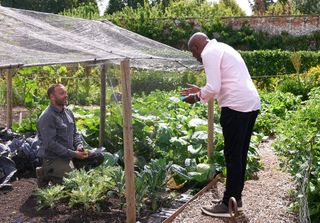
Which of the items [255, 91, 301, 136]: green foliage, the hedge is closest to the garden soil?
[255, 91, 301, 136]: green foliage

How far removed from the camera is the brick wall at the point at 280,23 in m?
21.0

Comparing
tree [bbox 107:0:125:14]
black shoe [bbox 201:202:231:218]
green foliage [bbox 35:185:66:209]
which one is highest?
tree [bbox 107:0:125:14]

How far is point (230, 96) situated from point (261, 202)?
132 centimetres

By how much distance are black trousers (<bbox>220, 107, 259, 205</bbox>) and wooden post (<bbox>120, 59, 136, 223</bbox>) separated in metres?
0.91

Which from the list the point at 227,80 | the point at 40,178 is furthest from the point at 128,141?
the point at 40,178

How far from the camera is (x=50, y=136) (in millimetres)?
5402

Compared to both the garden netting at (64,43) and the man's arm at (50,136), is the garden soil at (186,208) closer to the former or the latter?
the man's arm at (50,136)

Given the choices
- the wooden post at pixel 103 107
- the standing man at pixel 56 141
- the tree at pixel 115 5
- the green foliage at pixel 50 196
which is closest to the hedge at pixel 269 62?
the wooden post at pixel 103 107

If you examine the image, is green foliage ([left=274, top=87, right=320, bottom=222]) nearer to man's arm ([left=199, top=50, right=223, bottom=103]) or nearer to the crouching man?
man's arm ([left=199, top=50, right=223, bottom=103])

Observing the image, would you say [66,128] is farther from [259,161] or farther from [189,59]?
[259,161]

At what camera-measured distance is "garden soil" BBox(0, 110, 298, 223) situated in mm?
4873

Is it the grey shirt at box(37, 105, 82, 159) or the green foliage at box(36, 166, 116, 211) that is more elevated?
the grey shirt at box(37, 105, 82, 159)

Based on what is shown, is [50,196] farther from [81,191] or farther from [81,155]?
[81,155]

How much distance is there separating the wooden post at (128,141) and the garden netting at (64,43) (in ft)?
0.64
